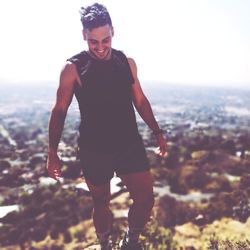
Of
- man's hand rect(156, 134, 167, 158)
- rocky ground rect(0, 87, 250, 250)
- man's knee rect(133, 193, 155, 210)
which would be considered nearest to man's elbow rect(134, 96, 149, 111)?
man's hand rect(156, 134, 167, 158)

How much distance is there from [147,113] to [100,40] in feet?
2.97

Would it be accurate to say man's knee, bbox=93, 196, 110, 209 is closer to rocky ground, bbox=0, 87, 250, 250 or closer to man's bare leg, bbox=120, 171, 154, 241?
man's bare leg, bbox=120, 171, 154, 241

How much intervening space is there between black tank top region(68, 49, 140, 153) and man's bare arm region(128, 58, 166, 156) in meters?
0.11

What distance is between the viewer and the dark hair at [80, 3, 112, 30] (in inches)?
134

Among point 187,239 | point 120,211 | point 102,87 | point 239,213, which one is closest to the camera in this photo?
point 102,87

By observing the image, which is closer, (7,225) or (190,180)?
(7,225)

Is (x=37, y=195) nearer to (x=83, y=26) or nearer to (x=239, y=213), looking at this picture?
(x=239, y=213)

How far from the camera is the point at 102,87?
→ 11.4 ft

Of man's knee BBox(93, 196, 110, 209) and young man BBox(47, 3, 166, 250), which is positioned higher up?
young man BBox(47, 3, 166, 250)

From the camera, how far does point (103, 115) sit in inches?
139

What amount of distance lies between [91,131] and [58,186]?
19205 mm

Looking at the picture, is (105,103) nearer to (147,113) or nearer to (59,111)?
(59,111)

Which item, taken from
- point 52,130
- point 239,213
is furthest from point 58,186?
point 52,130

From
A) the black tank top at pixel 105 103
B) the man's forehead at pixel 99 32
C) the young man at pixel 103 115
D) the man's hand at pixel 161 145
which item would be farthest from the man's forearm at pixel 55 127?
the man's hand at pixel 161 145
